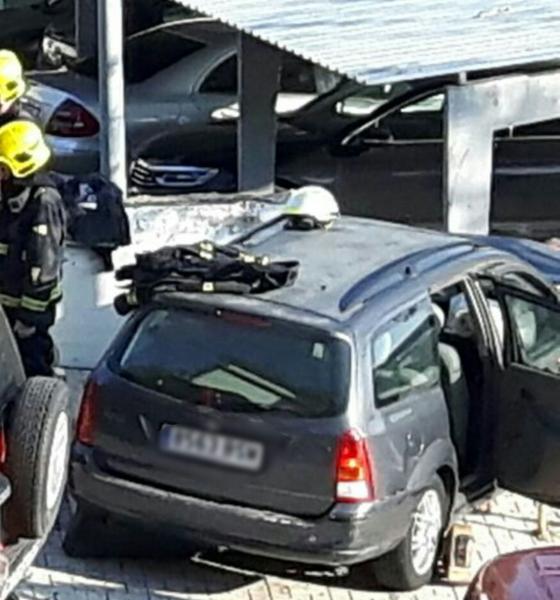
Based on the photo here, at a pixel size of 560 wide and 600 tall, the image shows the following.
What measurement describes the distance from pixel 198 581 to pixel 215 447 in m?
0.97

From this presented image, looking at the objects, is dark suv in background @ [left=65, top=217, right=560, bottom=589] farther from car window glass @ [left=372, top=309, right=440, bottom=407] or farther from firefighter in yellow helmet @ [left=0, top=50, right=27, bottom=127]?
firefighter in yellow helmet @ [left=0, top=50, right=27, bottom=127]

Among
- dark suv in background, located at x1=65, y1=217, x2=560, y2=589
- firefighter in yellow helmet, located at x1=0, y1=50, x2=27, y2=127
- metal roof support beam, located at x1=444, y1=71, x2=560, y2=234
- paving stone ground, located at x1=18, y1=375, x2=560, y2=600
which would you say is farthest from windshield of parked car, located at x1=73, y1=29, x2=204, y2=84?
paving stone ground, located at x1=18, y1=375, x2=560, y2=600

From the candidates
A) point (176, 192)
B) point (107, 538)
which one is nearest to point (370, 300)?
point (107, 538)

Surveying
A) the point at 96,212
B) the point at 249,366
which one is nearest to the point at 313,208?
the point at 249,366

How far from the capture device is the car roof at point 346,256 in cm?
824

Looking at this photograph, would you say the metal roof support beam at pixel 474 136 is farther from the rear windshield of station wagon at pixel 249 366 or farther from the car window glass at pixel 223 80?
the rear windshield of station wagon at pixel 249 366

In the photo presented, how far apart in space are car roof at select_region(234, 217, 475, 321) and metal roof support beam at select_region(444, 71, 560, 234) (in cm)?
224

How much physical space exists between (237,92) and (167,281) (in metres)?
5.81

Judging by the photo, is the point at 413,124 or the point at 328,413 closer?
the point at 328,413

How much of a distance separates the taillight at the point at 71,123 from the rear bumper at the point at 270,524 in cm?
576

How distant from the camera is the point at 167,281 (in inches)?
331

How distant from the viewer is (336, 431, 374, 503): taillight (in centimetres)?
789

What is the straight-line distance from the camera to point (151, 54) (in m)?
14.7

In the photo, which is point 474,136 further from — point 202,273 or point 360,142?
point 202,273
